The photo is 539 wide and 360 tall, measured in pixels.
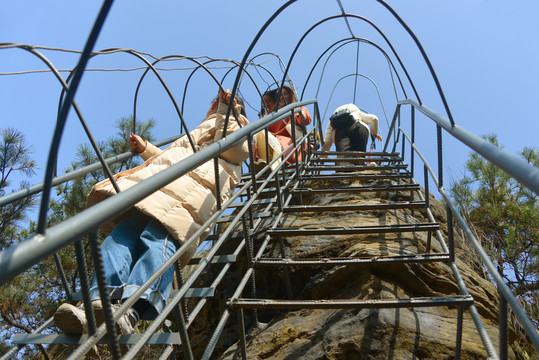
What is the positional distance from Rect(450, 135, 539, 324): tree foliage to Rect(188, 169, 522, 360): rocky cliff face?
1497 mm

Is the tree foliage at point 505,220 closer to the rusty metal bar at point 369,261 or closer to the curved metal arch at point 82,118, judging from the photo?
the rusty metal bar at point 369,261

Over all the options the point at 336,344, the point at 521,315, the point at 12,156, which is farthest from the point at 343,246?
the point at 12,156

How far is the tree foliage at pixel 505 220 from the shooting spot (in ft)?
15.3

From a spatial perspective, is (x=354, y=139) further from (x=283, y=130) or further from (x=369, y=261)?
(x=369, y=261)

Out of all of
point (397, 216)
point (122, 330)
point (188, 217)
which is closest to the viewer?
point (122, 330)

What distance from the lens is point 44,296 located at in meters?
5.16

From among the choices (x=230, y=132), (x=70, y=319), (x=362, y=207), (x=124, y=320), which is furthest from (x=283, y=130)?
(x=70, y=319)

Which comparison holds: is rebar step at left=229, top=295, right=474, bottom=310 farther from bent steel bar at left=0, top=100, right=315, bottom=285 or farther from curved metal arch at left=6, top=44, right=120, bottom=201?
curved metal arch at left=6, top=44, right=120, bottom=201

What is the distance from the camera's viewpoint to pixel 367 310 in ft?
6.97

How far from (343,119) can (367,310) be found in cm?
399

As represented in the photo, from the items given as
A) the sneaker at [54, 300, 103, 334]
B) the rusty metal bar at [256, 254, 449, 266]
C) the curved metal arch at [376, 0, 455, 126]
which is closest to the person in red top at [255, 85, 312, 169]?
the curved metal arch at [376, 0, 455, 126]

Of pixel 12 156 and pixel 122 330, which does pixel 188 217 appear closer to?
pixel 122 330

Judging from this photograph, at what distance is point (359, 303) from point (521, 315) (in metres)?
0.79

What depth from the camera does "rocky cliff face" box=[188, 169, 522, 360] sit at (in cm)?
196
